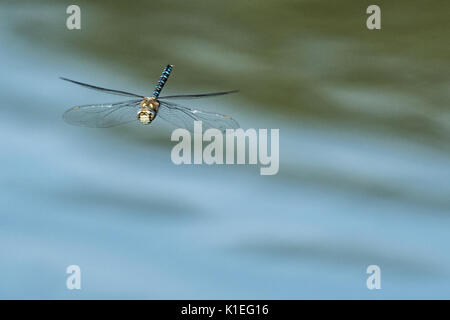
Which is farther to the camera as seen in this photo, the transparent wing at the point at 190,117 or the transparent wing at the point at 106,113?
the transparent wing at the point at 106,113

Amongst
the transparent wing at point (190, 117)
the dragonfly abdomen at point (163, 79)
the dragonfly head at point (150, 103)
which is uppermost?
the dragonfly abdomen at point (163, 79)

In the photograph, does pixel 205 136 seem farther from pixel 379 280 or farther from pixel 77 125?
pixel 379 280

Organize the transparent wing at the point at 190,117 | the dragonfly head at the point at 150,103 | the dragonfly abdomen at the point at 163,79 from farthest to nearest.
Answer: the dragonfly abdomen at the point at 163,79 < the dragonfly head at the point at 150,103 < the transparent wing at the point at 190,117

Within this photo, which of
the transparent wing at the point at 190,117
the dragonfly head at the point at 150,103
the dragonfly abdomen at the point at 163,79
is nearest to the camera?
the transparent wing at the point at 190,117

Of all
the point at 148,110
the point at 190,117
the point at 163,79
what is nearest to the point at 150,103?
the point at 148,110

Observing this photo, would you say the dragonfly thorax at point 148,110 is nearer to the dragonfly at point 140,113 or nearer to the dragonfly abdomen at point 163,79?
the dragonfly at point 140,113

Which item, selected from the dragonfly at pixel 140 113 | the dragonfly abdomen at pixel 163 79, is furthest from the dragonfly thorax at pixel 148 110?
the dragonfly abdomen at pixel 163 79
